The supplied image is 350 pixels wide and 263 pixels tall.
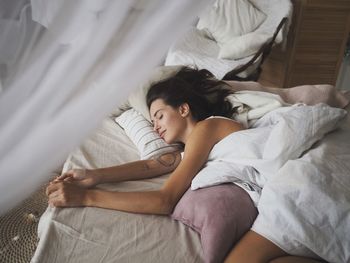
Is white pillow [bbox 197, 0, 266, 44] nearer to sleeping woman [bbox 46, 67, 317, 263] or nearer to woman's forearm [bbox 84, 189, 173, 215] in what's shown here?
sleeping woman [bbox 46, 67, 317, 263]

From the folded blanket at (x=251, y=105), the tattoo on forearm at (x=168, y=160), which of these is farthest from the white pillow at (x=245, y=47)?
the tattoo on forearm at (x=168, y=160)

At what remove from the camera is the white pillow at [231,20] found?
8.67ft

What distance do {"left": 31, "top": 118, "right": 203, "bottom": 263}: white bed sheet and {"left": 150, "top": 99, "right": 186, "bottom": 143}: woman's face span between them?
1.09ft

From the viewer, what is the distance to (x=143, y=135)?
4.01ft

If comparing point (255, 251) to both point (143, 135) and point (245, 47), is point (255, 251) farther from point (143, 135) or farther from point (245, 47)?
point (245, 47)

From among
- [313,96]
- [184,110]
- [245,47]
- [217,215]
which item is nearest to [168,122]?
[184,110]

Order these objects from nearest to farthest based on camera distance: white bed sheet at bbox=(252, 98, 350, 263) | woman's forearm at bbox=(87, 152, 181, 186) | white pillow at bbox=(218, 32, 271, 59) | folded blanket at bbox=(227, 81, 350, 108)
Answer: white bed sheet at bbox=(252, 98, 350, 263), woman's forearm at bbox=(87, 152, 181, 186), folded blanket at bbox=(227, 81, 350, 108), white pillow at bbox=(218, 32, 271, 59)

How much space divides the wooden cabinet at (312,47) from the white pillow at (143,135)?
1.79 metres

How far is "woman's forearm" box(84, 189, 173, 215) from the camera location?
875mm

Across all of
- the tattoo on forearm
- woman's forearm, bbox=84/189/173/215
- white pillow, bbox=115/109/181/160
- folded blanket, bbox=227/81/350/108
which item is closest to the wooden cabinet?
folded blanket, bbox=227/81/350/108

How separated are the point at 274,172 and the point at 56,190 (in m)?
0.57

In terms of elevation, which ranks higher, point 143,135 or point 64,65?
point 64,65

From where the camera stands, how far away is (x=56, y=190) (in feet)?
2.87

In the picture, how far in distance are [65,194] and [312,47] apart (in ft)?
8.10
